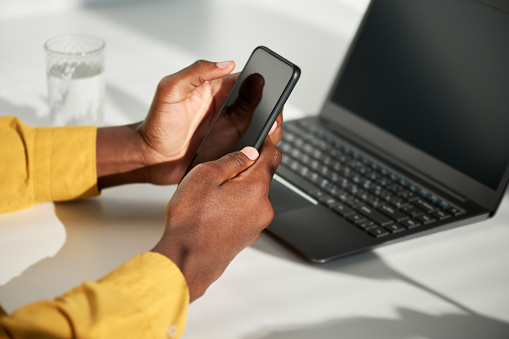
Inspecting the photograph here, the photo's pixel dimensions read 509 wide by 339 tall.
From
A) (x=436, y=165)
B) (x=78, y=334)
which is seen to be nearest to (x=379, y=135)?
(x=436, y=165)

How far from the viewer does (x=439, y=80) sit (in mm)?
962

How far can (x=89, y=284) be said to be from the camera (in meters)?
0.61

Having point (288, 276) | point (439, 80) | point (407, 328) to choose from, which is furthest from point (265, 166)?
point (439, 80)

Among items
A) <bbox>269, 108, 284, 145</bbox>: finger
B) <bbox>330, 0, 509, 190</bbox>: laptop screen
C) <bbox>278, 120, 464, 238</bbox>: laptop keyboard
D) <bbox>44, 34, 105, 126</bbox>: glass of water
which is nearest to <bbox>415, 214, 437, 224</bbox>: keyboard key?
<bbox>278, 120, 464, 238</bbox>: laptop keyboard

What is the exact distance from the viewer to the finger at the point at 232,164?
72 centimetres

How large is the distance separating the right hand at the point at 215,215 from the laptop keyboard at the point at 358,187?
0.17 metres

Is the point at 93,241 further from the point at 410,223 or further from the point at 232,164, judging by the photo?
the point at 410,223

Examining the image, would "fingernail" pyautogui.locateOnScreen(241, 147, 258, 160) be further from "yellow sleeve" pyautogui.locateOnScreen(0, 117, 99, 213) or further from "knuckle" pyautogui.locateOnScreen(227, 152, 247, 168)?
"yellow sleeve" pyautogui.locateOnScreen(0, 117, 99, 213)

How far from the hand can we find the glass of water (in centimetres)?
16

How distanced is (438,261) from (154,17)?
1.07 meters

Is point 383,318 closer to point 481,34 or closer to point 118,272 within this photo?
point 118,272

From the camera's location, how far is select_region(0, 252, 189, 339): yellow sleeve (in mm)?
567

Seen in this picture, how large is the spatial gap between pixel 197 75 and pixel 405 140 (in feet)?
1.16

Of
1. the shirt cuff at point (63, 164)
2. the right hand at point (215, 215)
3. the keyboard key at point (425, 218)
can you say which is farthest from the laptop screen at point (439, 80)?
the shirt cuff at point (63, 164)
